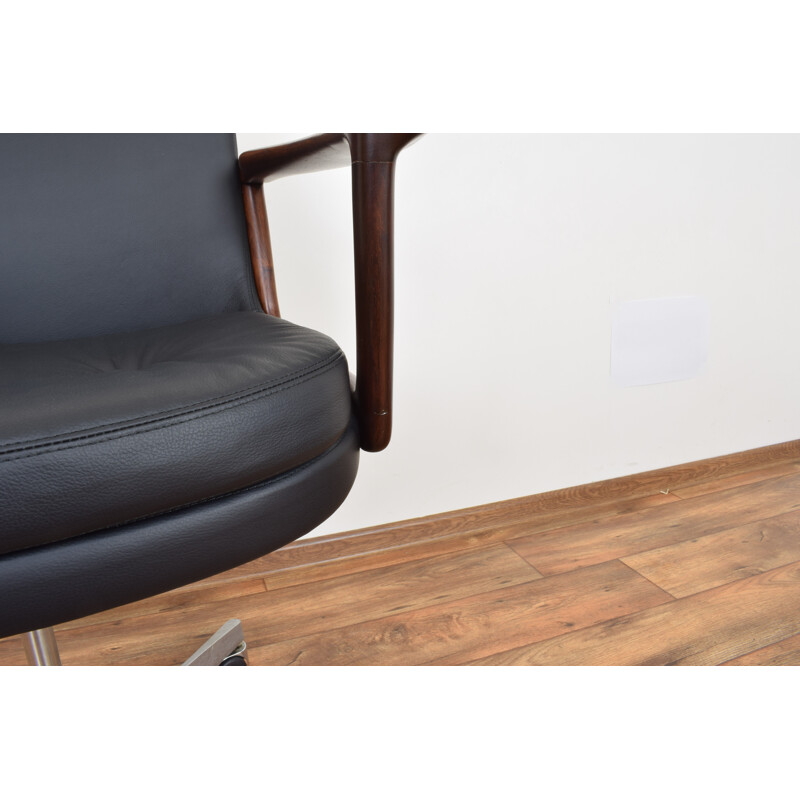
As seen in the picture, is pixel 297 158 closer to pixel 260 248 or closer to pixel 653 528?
pixel 260 248

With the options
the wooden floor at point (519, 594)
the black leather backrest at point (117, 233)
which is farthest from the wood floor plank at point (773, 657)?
the black leather backrest at point (117, 233)

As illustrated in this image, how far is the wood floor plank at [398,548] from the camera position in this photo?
126cm

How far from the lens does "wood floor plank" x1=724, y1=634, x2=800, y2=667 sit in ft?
3.16

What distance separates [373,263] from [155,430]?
26cm

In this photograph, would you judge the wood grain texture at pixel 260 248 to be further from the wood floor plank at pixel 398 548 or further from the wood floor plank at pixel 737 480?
the wood floor plank at pixel 737 480

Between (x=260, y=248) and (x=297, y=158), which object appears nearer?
(x=297, y=158)

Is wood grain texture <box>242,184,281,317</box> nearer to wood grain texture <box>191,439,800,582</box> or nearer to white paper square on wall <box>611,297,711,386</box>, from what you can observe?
wood grain texture <box>191,439,800,582</box>

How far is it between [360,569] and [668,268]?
3.09 feet

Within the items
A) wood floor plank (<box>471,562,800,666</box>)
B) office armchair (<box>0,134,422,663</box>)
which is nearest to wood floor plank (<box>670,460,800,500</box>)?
wood floor plank (<box>471,562,800,666</box>)

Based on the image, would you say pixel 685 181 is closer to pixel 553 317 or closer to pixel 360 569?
pixel 553 317

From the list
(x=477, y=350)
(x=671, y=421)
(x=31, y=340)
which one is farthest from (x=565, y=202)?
(x=31, y=340)

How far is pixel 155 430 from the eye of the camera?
482 mm

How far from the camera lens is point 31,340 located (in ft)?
2.95

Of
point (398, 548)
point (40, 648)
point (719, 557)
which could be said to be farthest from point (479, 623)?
point (40, 648)
